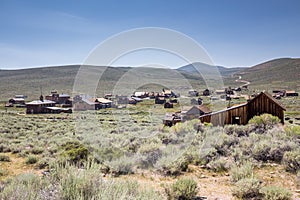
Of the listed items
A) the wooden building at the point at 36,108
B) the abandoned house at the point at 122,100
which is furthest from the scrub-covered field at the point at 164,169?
the abandoned house at the point at 122,100

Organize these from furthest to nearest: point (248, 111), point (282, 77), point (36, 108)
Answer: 1. point (282, 77)
2. point (36, 108)
3. point (248, 111)

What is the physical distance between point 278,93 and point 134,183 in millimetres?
77877

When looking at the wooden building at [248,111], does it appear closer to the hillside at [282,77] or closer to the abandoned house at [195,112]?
the abandoned house at [195,112]

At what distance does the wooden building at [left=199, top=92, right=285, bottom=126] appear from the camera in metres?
21.2

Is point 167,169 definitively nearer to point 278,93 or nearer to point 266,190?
point 266,190

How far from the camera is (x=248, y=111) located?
21422mm

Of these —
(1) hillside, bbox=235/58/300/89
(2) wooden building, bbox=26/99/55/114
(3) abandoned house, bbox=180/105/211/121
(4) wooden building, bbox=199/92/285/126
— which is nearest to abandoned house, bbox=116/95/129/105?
(2) wooden building, bbox=26/99/55/114

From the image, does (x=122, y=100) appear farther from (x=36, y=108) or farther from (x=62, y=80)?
(x=62, y=80)

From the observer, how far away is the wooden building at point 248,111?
2117 cm

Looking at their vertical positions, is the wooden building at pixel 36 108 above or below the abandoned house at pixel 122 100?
below

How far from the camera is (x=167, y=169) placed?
8.61 m

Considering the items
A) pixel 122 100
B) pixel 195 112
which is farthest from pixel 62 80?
pixel 195 112

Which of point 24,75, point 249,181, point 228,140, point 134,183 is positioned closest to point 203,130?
point 228,140

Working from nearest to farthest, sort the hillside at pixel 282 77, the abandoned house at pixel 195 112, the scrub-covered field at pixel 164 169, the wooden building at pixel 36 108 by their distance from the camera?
the scrub-covered field at pixel 164 169 < the abandoned house at pixel 195 112 < the wooden building at pixel 36 108 < the hillside at pixel 282 77
